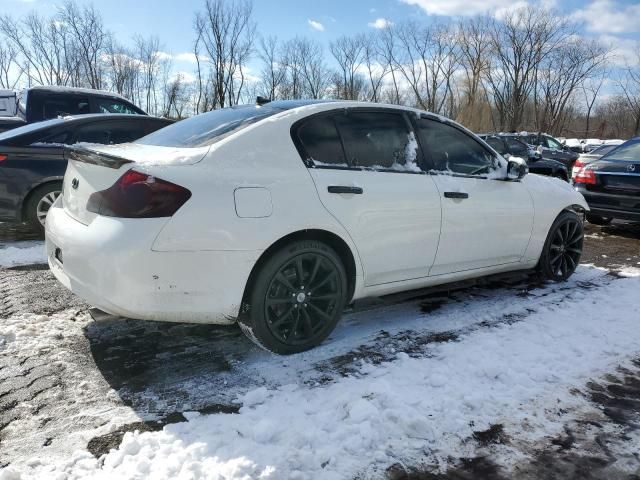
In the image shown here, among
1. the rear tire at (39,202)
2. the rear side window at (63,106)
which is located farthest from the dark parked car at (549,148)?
the rear tire at (39,202)

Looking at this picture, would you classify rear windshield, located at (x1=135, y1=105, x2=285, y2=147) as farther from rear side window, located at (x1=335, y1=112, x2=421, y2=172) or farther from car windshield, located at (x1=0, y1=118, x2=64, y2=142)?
car windshield, located at (x1=0, y1=118, x2=64, y2=142)

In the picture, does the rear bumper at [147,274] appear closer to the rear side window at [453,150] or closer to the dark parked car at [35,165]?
the rear side window at [453,150]

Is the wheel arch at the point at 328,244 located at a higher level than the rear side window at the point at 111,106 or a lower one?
lower

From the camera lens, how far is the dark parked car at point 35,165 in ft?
18.0

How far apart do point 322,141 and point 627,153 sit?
6.33 m

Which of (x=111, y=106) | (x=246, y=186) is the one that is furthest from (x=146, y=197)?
(x=111, y=106)

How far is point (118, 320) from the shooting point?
3510 mm

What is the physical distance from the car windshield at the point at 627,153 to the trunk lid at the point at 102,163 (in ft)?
22.3

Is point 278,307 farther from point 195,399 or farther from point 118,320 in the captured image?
point 118,320

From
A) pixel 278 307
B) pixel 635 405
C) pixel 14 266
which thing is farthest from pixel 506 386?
pixel 14 266

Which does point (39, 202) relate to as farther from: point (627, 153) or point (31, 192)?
point (627, 153)

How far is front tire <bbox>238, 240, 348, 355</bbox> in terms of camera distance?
9.38 feet

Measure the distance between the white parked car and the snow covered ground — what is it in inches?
13.6

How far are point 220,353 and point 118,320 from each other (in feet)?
2.97
